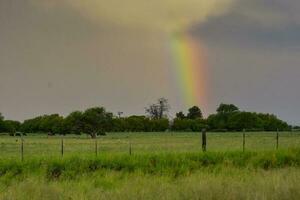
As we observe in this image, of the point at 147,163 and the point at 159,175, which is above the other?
the point at 147,163

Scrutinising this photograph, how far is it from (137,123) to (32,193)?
131 meters

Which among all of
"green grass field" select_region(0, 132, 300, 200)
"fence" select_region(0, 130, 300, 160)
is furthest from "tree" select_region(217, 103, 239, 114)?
"green grass field" select_region(0, 132, 300, 200)

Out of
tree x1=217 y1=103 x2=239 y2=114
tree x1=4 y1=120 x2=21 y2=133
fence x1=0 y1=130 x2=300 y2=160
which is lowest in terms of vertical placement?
fence x1=0 y1=130 x2=300 y2=160

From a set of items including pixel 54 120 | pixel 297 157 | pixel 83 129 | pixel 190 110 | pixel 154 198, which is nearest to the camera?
pixel 154 198

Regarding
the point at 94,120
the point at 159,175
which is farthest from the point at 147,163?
the point at 94,120

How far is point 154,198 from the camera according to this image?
31.7ft

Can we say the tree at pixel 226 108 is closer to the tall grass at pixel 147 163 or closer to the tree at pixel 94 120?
the tree at pixel 94 120

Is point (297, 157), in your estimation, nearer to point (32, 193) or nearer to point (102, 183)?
point (102, 183)

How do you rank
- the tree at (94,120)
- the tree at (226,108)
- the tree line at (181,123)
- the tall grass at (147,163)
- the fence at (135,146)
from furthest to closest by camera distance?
the tree at (226,108) < the tree line at (181,123) < the tree at (94,120) < the fence at (135,146) < the tall grass at (147,163)

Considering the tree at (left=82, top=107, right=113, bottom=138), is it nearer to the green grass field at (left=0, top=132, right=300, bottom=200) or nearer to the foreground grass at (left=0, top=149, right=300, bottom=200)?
the green grass field at (left=0, top=132, right=300, bottom=200)

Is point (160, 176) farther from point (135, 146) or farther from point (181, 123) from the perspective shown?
point (181, 123)

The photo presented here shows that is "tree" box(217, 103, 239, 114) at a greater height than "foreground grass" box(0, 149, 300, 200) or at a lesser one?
greater

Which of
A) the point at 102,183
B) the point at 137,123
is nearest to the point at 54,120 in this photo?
the point at 137,123

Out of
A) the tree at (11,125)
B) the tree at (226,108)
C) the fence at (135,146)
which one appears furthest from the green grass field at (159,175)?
the tree at (226,108)
